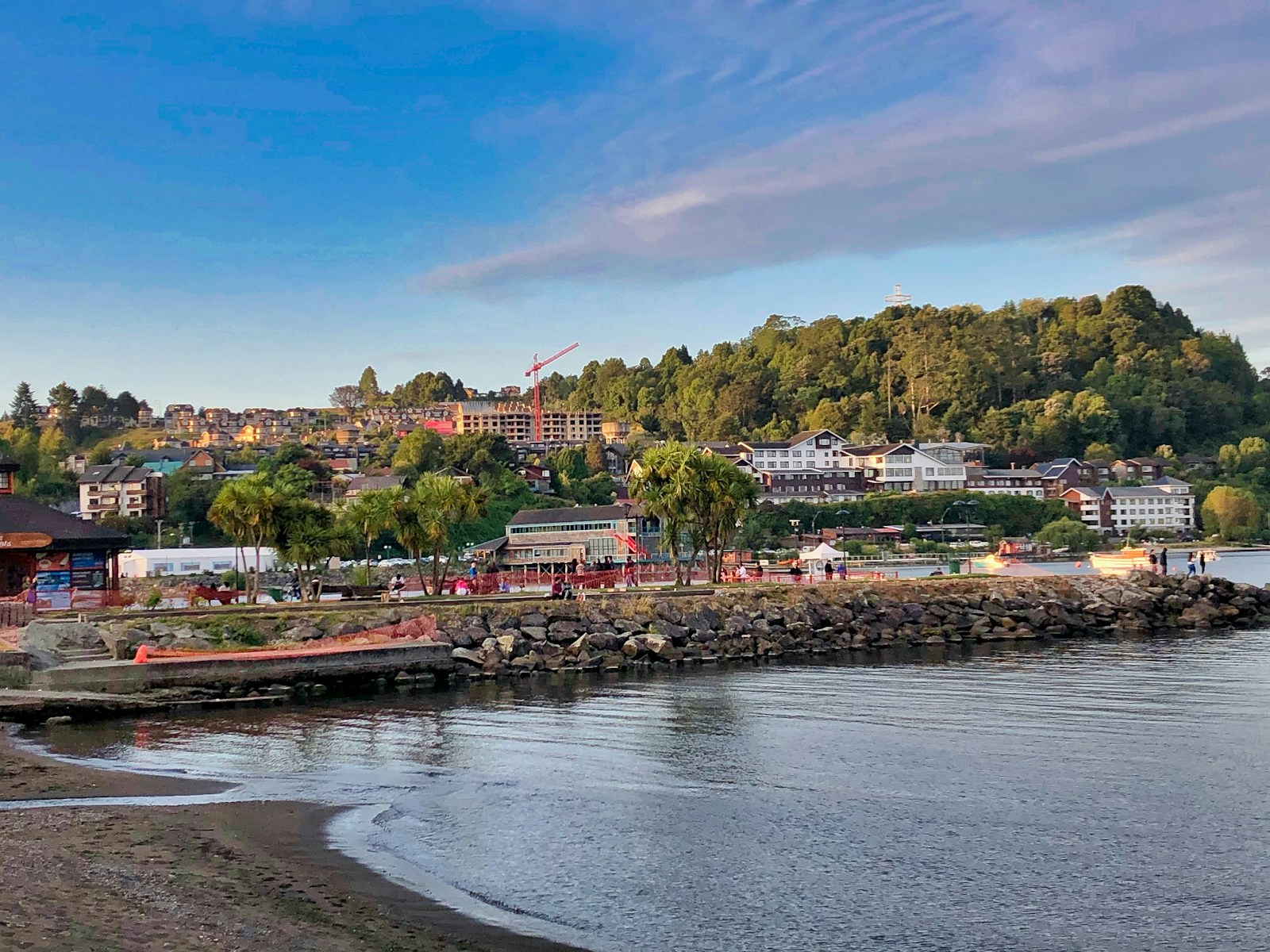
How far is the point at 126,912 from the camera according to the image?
1348 cm

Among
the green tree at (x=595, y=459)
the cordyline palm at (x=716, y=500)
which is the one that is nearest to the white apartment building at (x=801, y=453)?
the green tree at (x=595, y=459)

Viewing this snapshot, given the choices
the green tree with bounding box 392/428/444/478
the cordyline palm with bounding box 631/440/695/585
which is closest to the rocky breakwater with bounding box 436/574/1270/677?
the cordyline palm with bounding box 631/440/695/585

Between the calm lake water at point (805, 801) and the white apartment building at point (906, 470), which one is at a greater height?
the white apartment building at point (906, 470)

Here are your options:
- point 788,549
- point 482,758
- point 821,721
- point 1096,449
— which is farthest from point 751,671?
point 1096,449

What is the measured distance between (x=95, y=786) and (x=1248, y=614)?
4690 centimetres

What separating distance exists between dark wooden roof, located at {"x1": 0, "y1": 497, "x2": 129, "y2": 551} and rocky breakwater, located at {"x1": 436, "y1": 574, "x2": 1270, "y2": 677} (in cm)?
1254

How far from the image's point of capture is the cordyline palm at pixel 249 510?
51344mm

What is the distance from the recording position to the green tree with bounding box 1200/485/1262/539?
141375mm

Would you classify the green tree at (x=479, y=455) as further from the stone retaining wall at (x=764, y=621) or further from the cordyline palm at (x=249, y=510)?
the stone retaining wall at (x=764, y=621)

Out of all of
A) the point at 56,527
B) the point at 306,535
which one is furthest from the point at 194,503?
the point at 56,527

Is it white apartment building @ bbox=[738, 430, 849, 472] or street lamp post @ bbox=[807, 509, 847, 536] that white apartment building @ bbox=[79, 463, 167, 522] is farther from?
white apartment building @ bbox=[738, 430, 849, 472]

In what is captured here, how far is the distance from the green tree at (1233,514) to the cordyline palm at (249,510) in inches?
4700

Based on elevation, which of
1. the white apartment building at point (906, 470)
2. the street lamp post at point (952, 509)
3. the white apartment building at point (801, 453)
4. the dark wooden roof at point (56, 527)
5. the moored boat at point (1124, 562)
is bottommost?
the moored boat at point (1124, 562)

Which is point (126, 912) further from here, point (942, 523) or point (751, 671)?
point (942, 523)
